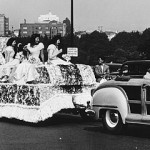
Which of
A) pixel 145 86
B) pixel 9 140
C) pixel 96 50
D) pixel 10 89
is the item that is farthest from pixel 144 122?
pixel 96 50

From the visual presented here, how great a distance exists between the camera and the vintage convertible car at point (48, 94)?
39.2 ft

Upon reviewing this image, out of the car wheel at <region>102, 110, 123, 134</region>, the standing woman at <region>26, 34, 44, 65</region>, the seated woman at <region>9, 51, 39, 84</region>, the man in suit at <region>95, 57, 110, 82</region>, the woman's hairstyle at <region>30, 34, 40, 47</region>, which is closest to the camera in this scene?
the car wheel at <region>102, 110, 123, 134</region>

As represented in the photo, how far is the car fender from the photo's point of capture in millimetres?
9984

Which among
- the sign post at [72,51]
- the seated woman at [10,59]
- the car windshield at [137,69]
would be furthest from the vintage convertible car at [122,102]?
the sign post at [72,51]

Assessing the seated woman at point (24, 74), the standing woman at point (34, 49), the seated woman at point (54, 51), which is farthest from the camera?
the seated woman at point (54, 51)

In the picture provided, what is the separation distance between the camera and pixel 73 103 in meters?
12.3

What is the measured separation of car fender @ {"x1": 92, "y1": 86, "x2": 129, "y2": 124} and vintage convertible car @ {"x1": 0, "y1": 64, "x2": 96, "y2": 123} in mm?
838

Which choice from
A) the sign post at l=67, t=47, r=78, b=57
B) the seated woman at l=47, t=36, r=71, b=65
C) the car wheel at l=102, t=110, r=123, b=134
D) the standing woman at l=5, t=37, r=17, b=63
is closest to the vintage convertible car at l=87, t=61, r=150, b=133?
the car wheel at l=102, t=110, r=123, b=134

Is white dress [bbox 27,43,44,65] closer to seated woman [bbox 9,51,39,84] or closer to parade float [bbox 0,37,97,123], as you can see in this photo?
seated woman [bbox 9,51,39,84]

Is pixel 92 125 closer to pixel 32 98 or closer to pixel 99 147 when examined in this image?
pixel 32 98

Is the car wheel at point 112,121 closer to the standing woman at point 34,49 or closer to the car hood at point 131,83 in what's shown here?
the car hood at point 131,83

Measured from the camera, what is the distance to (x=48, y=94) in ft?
39.8

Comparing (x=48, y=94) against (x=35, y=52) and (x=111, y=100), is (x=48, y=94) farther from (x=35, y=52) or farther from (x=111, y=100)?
(x=35, y=52)

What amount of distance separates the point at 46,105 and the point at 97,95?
1655 millimetres
